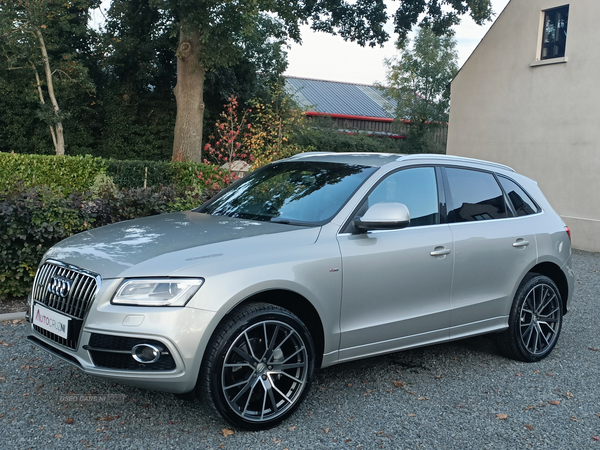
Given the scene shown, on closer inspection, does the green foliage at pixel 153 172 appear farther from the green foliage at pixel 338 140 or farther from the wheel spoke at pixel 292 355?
the green foliage at pixel 338 140

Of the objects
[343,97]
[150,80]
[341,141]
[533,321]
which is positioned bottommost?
[533,321]

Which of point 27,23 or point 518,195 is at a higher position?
point 27,23

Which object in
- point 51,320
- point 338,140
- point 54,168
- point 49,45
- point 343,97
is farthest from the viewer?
point 343,97

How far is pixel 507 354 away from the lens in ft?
17.6

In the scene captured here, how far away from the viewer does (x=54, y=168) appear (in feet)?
51.6

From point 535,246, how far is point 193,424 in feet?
10.9

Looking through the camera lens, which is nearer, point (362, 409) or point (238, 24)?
point (362, 409)

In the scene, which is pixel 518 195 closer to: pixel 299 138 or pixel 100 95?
pixel 100 95

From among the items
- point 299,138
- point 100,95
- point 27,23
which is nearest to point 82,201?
point 27,23

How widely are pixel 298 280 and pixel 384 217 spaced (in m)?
0.74

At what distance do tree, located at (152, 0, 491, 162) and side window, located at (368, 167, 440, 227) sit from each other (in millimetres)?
11472

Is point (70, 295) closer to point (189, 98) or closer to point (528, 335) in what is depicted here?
point (528, 335)

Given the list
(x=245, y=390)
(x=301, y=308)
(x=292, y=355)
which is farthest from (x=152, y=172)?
(x=245, y=390)

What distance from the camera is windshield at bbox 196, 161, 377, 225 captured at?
13.9ft
